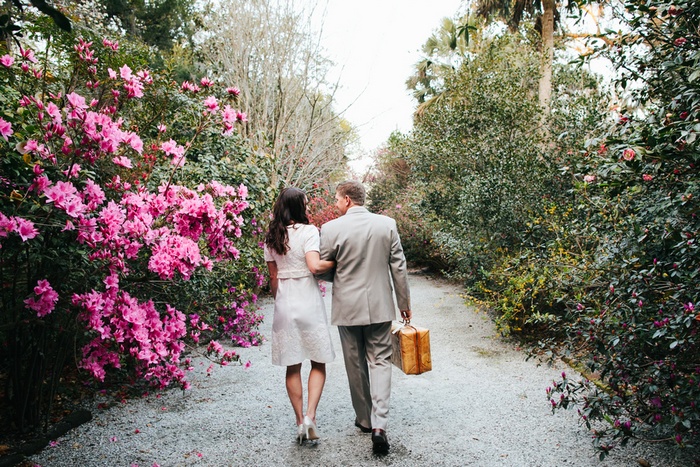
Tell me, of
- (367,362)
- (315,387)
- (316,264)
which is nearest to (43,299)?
(316,264)

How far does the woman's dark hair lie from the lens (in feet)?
11.8

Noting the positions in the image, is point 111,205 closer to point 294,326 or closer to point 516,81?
point 294,326

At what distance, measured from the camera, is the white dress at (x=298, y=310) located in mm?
3588

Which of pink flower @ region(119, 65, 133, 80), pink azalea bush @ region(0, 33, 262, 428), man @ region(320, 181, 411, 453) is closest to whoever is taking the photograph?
pink azalea bush @ region(0, 33, 262, 428)

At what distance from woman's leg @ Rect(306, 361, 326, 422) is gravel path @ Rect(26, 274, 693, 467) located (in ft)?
0.77

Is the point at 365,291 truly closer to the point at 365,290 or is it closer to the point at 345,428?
the point at 365,290

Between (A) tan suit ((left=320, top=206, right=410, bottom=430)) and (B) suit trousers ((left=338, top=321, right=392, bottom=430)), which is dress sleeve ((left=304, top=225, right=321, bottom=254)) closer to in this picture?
(A) tan suit ((left=320, top=206, right=410, bottom=430))

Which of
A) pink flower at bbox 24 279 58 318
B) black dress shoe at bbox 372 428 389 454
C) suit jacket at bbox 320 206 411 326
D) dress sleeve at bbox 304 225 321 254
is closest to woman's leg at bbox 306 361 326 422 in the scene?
suit jacket at bbox 320 206 411 326

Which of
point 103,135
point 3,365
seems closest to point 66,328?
point 3,365

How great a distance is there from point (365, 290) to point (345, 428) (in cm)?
119

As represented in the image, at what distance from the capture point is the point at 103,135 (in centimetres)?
274

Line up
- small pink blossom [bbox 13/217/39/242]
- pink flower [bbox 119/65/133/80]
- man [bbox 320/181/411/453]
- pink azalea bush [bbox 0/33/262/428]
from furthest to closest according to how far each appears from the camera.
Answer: man [bbox 320/181/411/453], pink flower [bbox 119/65/133/80], pink azalea bush [bbox 0/33/262/428], small pink blossom [bbox 13/217/39/242]

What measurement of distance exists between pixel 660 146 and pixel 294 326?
2.48 m

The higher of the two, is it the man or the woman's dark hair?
the woman's dark hair
